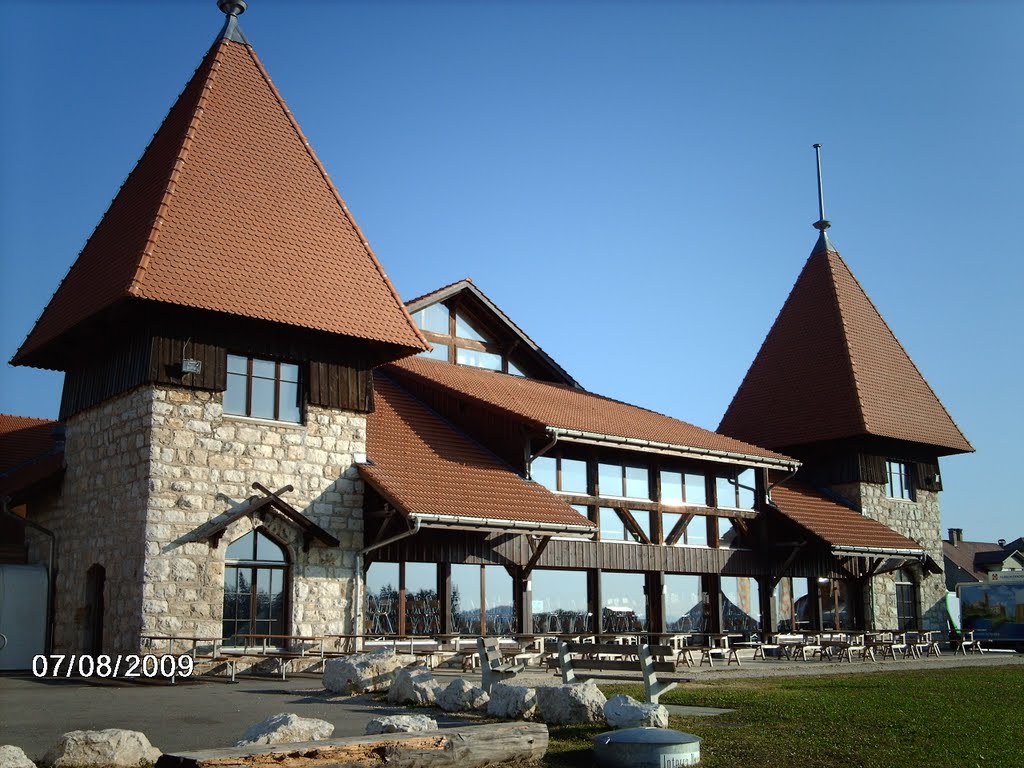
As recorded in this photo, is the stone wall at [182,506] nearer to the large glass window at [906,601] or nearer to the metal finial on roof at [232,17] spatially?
the metal finial on roof at [232,17]

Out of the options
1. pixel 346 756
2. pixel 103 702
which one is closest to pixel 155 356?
pixel 103 702

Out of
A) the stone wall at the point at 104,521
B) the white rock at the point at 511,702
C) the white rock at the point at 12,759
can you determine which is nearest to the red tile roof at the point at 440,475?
the stone wall at the point at 104,521

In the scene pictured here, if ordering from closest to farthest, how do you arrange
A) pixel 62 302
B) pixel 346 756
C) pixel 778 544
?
1. pixel 346 756
2. pixel 62 302
3. pixel 778 544

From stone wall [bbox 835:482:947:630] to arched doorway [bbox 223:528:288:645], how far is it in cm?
1747

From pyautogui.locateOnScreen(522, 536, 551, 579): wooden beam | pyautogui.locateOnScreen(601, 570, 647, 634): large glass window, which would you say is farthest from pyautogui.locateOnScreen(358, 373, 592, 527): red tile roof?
pyautogui.locateOnScreen(601, 570, 647, 634): large glass window

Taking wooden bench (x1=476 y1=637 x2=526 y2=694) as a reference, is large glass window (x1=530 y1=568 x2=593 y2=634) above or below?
above

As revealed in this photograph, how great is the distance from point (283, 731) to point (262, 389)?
1046 centimetres

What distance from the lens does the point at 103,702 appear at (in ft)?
38.3

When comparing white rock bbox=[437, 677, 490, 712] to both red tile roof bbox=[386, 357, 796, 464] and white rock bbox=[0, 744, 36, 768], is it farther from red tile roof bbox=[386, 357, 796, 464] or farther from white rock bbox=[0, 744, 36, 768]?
red tile roof bbox=[386, 357, 796, 464]

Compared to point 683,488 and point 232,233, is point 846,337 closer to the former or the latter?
point 683,488

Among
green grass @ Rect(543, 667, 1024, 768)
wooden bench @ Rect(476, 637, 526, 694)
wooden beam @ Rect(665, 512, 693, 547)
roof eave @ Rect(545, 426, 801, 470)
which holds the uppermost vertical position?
roof eave @ Rect(545, 426, 801, 470)

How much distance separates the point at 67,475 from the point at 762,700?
42.0 feet

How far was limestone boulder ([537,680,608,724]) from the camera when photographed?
9891mm

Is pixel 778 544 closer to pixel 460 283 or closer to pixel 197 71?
pixel 460 283
